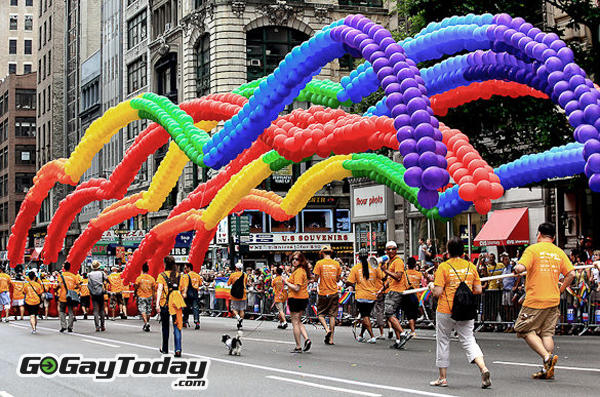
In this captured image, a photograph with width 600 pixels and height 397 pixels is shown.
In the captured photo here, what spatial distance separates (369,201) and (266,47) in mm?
13978

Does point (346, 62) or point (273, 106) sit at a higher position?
point (346, 62)

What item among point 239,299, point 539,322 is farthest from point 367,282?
point 539,322

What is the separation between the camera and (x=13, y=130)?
9875 centimetres

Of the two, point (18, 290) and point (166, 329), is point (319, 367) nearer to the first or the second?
point (166, 329)

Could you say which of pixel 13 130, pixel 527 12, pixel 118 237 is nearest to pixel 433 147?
pixel 527 12

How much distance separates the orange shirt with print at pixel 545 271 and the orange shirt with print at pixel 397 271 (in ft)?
21.2

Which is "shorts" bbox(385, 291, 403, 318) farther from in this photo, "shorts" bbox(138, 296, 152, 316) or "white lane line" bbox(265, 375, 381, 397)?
"shorts" bbox(138, 296, 152, 316)

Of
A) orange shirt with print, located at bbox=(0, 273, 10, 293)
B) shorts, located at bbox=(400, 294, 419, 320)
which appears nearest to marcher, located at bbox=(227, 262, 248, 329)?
shorts, located at bbox=(400, 294, 419, 320)

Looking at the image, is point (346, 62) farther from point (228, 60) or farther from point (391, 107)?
point (391, 107)

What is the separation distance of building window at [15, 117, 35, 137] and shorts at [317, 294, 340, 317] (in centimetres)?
8545

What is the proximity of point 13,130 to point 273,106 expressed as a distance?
87.7m

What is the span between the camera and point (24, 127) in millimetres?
99312

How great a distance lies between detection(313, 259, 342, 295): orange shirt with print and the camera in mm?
18891

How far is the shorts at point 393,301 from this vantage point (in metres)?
18.3
